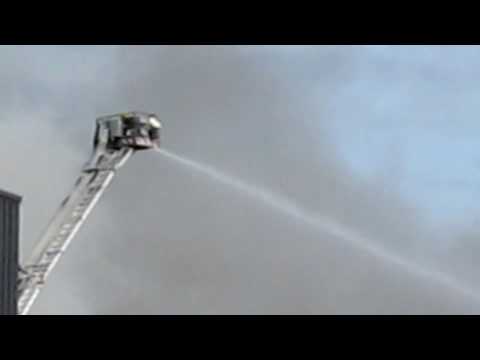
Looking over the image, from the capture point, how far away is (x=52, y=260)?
65.4m

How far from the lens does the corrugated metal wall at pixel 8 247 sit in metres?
47.4

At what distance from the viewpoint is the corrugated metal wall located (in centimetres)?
4744

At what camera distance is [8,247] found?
158 feet

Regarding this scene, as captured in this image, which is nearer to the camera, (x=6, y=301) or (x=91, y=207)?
(x=6, y=301)

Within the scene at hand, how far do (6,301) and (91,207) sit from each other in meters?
19.9
